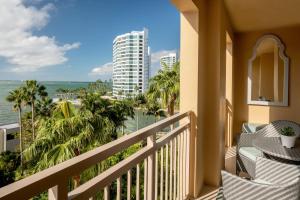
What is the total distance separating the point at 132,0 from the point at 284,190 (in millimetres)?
49485

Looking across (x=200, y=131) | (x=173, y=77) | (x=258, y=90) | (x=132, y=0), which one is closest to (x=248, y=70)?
(x=258, y=90)

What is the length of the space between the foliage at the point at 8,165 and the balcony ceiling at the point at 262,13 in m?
17.0

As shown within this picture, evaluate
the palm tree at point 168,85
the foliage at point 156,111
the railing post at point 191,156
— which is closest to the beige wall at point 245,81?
the railing post at point 191,156

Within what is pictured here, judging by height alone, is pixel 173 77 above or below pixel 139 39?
below

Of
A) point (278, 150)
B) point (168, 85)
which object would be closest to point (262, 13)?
point (278, 150)

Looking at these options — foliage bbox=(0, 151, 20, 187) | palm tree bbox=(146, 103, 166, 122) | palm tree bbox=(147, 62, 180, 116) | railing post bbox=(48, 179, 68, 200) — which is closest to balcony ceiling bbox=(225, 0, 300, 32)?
railing post bbox=(48, 179, 68, 200)

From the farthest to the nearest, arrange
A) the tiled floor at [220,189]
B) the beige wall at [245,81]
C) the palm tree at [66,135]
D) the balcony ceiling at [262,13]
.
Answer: the palm tree at [66,135] → the beige wall at [245,81] → the balcony ceiling at [262,13] → the tiled floor at [220,189]

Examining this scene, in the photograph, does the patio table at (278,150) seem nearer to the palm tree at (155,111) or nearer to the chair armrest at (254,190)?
the chair armrest at (254,190)

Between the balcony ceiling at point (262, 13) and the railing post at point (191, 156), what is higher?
the balcony ceiling at point (262, 13)

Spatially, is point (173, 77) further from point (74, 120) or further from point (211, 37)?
point (211, 37)

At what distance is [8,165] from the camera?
18.2 m

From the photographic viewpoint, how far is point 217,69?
2.91 m

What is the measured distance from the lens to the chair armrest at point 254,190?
1.43 metres

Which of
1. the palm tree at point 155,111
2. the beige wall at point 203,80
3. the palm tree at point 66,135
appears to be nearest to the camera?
the beige wall at point 203,80
